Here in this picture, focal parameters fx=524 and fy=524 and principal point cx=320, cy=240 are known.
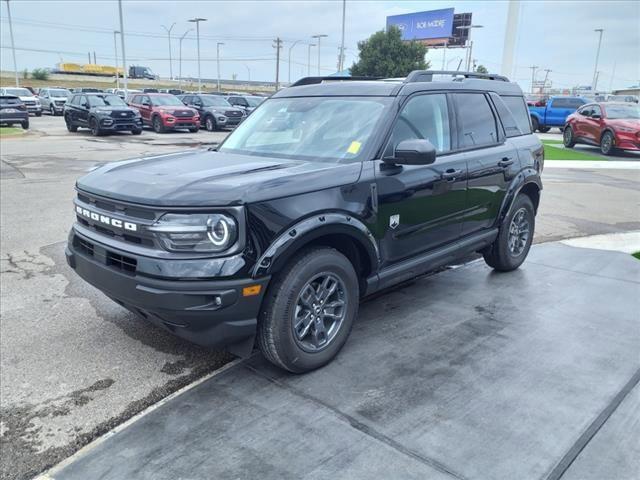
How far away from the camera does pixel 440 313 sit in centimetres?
447

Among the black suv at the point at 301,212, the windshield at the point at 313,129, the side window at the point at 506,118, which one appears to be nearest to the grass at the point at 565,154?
the side window at the point at 506,118

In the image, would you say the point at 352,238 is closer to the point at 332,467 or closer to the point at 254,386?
the point at 254,386

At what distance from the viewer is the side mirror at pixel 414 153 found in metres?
3.50

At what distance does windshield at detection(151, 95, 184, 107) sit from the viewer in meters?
23.6

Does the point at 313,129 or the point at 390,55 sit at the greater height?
the point at 390,55

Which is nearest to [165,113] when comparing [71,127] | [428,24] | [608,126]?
[71,127]

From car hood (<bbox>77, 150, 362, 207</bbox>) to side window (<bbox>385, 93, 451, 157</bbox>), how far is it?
55 cm

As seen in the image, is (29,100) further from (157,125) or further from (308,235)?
(308,235)

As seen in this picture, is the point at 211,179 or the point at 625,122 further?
the point at 625,122

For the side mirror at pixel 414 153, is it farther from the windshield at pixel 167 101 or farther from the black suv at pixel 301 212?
the windshield at pixel 167 101

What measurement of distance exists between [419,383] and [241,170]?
1782 mm

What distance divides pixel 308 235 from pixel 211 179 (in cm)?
67

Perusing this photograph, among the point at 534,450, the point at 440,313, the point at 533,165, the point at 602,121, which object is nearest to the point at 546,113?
the point at 602,121

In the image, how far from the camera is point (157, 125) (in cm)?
2339
